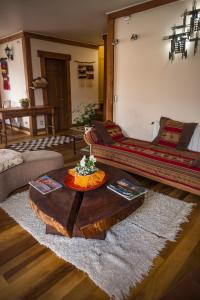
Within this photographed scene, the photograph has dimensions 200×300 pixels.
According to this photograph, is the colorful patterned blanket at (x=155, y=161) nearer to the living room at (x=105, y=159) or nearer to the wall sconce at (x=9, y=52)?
the living room at (x=105, y=159)

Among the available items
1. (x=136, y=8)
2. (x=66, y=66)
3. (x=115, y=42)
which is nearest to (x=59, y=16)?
(x=115, y=42)

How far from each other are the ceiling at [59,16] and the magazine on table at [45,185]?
3.04 m

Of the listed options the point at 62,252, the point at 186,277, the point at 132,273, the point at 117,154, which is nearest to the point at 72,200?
the point at 62,252

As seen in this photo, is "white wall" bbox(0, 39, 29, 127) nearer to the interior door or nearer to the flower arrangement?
the interior door

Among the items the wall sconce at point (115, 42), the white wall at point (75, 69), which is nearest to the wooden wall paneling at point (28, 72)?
the white wall at point (75, 69)

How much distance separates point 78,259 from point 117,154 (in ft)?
6.15

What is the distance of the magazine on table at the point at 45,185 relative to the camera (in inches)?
76.9

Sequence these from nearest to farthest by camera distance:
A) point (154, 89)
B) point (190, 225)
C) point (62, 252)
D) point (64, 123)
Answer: point (62, 252) < point (190, 225) < point (154, 89) < point (64, 123)

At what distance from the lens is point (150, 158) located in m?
2.92

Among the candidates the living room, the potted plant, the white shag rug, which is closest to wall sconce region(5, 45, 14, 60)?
the living room

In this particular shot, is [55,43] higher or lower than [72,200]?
Answer: higher

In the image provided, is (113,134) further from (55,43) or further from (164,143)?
(55,43)

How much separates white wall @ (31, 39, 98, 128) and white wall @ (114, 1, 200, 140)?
247 centimetres

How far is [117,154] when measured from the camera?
3340mm
